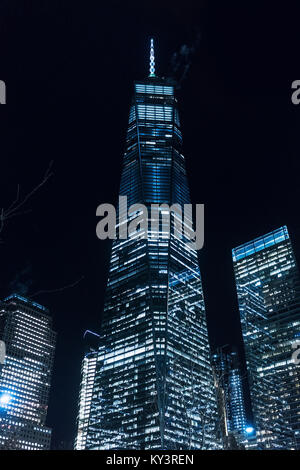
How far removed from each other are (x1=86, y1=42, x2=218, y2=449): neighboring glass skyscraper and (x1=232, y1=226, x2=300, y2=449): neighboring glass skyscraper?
124 ft

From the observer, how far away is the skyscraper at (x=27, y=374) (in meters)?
152

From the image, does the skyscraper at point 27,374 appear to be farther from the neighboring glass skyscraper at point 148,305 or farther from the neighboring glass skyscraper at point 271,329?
the neighboring glass skyscraper at point 271,329

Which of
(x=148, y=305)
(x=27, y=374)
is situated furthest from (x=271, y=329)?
(x=27, y=374)

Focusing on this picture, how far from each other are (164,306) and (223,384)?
272 ft

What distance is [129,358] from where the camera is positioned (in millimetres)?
112688

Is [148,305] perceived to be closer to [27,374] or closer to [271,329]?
[271,329]

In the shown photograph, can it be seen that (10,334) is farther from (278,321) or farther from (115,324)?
(278,321)

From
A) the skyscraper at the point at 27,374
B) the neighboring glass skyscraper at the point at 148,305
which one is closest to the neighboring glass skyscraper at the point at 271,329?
the neighboring glass skyscraper at the point at 148,305

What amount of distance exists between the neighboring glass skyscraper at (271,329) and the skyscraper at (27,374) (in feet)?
271

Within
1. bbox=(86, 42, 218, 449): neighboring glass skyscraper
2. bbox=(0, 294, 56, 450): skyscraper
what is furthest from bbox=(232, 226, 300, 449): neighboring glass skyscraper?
bbox=(0, 294, 56, 450): skyscraper

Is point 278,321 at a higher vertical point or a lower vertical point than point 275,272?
lower

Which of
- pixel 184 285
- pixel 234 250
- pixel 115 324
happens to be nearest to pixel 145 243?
pixel 184 285

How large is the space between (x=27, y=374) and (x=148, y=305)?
295 ft
